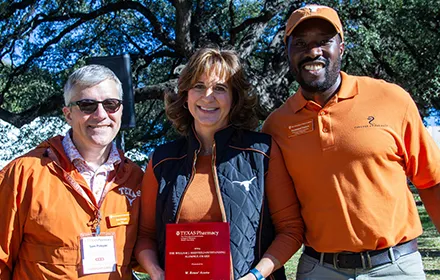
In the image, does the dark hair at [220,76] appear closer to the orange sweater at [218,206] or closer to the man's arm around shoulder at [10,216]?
the orange sweater at [218,206]

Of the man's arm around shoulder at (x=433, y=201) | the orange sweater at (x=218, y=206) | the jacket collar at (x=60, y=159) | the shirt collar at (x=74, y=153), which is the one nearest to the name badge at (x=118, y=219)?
the orange sweater at (x=218, y=206)

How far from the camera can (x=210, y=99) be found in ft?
9.43

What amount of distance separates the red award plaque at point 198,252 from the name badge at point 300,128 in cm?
68

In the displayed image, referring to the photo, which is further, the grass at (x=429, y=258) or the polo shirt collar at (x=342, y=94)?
the grass at (x=429, y=258)

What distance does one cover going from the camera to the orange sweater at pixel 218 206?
8.89 ft

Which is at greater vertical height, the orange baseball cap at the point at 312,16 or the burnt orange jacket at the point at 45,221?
the orange baseball cap at the point at 312,16

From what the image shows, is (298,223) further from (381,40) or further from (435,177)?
(381,40)

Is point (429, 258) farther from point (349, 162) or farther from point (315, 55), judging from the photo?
point (315, 55)

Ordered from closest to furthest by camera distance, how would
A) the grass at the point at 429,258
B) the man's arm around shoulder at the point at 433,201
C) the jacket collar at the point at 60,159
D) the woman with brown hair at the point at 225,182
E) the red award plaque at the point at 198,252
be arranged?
the red award plaque at the point at 198,252 → the woman with brown hair at the point at 225,182 → the jacket collar at the point at 60,159 → the man's arm around shoulder at the point at 433,201 → the grass at the point at 429,258

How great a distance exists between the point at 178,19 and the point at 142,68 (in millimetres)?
2710

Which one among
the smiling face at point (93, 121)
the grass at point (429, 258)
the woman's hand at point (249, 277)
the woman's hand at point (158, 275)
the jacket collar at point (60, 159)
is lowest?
the grass at point (429, 258)

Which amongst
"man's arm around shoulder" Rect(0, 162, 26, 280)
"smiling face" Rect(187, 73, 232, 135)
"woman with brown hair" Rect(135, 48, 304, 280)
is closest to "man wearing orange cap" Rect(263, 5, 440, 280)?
"woman with brown hair" Rect(135, 48, 304, 280)

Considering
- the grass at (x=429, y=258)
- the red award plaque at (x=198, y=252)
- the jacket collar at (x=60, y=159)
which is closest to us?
the red award plaque at (x=198, y=252)

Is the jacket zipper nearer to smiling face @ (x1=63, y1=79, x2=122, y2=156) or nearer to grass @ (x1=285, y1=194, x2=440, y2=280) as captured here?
smiling face @ (x1=63, y1=79, x2=122, y2=156)
